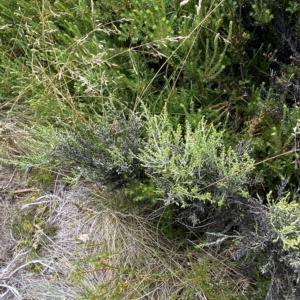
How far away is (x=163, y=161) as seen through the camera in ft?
4.91

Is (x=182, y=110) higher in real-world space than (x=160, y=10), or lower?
lower

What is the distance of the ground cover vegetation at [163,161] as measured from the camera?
1573 millimetres

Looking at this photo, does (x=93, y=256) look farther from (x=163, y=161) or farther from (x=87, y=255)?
(x=163, y=161)

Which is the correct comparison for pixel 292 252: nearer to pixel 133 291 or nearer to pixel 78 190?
pixel 133 291

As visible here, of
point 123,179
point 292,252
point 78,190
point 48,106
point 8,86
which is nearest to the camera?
point 292,252

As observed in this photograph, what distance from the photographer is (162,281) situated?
Result: 1.79 meters

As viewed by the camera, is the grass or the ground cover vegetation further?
the grass

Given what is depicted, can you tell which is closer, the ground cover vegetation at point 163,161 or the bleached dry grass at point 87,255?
the ground cover vegetation at point 163,161

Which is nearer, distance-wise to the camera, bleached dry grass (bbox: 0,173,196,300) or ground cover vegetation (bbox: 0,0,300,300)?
ground cover vegetation (bbox: 0,0,300,300)

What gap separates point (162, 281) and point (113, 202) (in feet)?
1.31

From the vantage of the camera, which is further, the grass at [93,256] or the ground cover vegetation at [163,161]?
the grass at [93,256]

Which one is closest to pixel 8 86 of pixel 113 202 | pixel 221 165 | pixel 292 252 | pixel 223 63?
pixel 113 202

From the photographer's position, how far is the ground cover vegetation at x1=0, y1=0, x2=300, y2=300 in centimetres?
157

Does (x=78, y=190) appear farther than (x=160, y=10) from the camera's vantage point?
Yes
